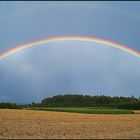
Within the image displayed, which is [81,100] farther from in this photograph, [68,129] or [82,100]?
[68,129]

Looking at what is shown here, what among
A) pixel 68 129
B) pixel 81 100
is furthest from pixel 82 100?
pixel 68 129

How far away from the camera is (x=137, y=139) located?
21203mm

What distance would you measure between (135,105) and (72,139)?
78733 mm

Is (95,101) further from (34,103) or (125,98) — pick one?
(34,103)

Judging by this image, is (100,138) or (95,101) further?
(95,101)

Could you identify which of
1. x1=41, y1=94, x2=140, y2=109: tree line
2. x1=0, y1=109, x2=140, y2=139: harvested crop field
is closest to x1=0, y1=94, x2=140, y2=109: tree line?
x1=41, y1=94, x2=140, y2=109: tree line

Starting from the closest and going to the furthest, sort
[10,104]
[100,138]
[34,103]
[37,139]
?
[37,139] → [100,138] → [10,104] → [34,103]

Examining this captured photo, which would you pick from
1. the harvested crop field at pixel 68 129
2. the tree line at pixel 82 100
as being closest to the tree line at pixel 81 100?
the tree line at pixel 82 100

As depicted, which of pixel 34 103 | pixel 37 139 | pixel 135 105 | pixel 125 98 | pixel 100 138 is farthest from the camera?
pixel 125 98

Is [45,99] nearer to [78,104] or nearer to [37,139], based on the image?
[78,104]

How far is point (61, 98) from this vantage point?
424 feet

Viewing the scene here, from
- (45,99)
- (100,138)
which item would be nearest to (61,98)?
(45,99)

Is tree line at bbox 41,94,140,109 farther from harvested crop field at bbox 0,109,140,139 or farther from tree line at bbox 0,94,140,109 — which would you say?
harvested crop field at bbox 0,109,140,139

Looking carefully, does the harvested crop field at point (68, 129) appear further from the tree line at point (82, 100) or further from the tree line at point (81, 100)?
the tree line at point (82, 100)
